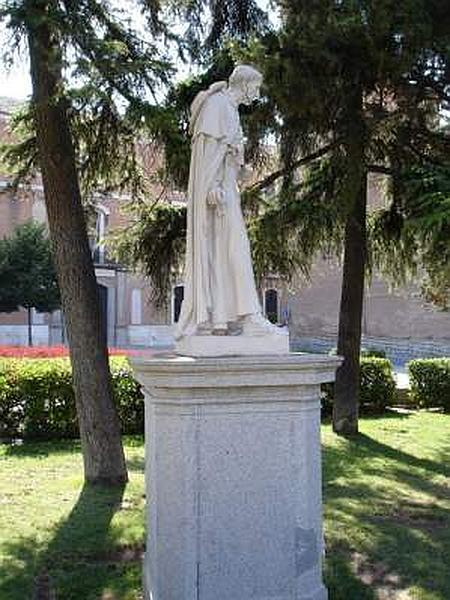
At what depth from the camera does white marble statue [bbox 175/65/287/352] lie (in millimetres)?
4473

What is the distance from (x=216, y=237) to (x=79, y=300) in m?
3.85

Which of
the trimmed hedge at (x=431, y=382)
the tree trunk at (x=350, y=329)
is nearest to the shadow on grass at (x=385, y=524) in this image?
the tree trunk at (x=350, y=329)

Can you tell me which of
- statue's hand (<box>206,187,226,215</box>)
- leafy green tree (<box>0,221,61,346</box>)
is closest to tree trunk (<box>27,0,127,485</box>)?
statue's hand (<box>206,187,226,215</box>)

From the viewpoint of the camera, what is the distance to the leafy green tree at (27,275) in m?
33.8

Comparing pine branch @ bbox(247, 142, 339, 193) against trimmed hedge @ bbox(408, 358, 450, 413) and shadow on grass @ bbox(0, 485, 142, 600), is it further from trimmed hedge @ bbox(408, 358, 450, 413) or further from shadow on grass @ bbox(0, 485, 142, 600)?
trimmed hedge @ bbox(408, 358, 450, 413)

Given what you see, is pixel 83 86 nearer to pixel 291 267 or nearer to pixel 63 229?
pixel 63 229

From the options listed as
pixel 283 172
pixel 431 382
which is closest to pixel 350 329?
pixel 283 172

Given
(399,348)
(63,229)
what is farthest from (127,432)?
(399,348)

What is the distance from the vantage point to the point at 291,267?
12.4 m

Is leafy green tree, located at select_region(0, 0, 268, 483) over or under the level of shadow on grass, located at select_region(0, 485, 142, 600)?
over

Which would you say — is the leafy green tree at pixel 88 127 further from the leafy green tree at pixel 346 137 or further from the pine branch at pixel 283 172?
the pine branch at pixel 283 172

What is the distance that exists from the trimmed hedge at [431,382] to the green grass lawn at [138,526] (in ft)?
17.1

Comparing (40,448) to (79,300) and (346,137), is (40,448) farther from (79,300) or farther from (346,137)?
(346,137)

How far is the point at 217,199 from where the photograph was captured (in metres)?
4.49
